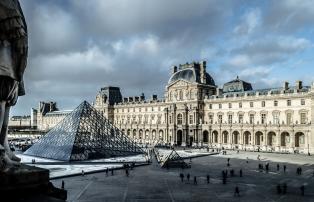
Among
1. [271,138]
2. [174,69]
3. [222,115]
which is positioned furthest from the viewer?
[174,69]

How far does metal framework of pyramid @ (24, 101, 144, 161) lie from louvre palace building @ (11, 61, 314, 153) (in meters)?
24.6

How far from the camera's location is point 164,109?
3078 inches

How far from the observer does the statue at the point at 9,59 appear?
596 centimetres

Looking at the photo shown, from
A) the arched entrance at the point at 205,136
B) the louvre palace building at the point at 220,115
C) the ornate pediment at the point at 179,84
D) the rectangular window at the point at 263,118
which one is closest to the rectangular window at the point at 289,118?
the louvre palace building at the point at 220,115

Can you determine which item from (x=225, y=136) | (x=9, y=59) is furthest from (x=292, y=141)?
(x=9, y=59)

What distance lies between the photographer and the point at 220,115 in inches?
2734

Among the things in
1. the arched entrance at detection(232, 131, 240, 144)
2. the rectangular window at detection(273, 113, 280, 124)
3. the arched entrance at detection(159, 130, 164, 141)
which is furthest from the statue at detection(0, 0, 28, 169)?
the arched entrance at detection(159, 130, 164, 141)

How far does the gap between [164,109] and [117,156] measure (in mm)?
34537

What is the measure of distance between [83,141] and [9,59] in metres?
39.4

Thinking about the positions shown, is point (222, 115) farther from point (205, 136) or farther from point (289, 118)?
point (289, 118)

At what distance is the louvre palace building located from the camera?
57281 mm

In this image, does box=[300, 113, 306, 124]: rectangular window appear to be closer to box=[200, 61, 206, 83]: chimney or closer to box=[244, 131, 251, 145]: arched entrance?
box=[244, 131, 251, 145]: arched entrance

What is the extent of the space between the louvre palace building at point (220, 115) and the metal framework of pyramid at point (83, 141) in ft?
80.7

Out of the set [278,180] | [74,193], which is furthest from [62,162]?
[278,180]
